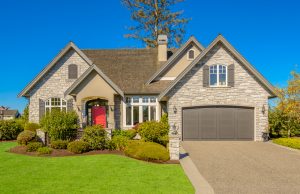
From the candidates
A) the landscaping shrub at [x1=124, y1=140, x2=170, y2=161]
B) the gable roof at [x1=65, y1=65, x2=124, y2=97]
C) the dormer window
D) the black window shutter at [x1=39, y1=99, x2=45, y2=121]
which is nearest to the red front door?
the gable roof at [x1=65, y1=65, x2=124, y2=97]

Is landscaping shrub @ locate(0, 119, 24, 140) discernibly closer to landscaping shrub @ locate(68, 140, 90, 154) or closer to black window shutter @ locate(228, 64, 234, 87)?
landscaping shrub @ locate(68, 140, 90, 154)

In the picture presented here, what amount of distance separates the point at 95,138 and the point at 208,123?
9019mm

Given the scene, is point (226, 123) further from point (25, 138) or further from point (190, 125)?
point (25, 138)

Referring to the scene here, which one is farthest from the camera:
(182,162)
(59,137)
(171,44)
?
(171,44)

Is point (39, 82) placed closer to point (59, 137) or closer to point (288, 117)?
point (59, 137)

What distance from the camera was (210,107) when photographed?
68.3 feet

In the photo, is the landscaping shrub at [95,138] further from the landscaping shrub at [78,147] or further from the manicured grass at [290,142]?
the manicured grass at [290,142]

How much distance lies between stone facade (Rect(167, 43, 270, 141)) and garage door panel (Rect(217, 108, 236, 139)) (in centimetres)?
67

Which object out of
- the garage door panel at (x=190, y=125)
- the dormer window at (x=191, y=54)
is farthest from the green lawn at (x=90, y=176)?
the dormer window at (x=191, y=54)

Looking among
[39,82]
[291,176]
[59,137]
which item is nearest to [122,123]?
[59,137]

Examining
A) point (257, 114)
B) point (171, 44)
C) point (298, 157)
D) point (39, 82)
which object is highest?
point (171, 44)

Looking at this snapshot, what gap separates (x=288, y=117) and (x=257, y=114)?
336 cm

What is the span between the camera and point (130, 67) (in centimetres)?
2620

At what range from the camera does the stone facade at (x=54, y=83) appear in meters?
24.5
